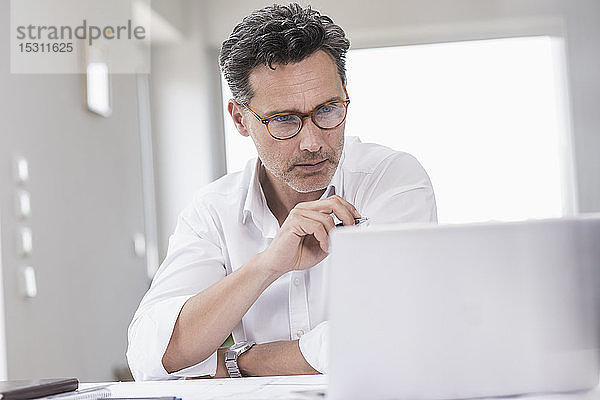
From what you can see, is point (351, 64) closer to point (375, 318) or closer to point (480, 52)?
point (480, 52)

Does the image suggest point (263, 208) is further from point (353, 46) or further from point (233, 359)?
point (353, 46)

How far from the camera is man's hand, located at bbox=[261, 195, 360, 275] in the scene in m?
1.27

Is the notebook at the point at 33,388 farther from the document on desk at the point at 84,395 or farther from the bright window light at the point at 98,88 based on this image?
the bright window light at the point at 98,88

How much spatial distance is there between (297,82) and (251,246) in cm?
39

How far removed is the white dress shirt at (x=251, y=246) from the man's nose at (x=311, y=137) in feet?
0.48

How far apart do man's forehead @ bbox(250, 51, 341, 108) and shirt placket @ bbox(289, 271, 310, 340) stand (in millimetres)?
377

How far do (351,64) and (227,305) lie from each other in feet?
7.62

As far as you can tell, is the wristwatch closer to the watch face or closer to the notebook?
the watch face

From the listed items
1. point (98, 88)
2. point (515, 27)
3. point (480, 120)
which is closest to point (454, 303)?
point (98, 88)

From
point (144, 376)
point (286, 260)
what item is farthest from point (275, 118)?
point (144, 376)

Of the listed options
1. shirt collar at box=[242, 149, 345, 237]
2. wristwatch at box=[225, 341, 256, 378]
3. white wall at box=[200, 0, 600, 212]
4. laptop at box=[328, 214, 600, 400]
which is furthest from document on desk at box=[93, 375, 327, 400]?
white wall at box=[200, 0, 600, 212]

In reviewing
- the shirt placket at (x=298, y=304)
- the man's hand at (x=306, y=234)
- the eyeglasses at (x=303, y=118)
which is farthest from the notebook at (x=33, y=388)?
the eyeglasses at (x=303, y=118)

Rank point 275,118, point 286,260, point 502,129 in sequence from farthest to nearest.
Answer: point 502,129
point 275,118
point 286,260

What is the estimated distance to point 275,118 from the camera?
1589 mm
